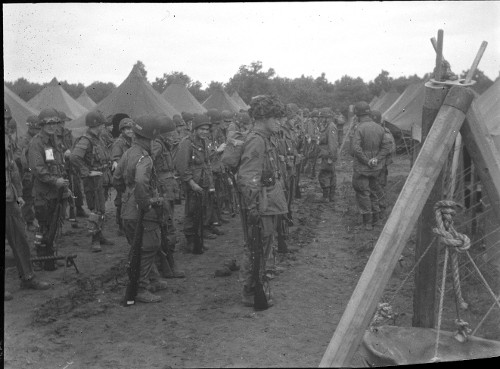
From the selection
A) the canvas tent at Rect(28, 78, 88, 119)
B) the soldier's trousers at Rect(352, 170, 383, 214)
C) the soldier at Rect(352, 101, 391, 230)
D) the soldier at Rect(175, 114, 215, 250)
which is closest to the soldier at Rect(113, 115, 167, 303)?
the soldier at Rect(175, 114, 215, 250)

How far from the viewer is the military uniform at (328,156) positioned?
10047mm

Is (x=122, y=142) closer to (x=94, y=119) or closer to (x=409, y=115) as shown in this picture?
(x=94, y=119)

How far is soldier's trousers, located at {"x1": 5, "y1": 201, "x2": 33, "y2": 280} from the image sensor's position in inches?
219

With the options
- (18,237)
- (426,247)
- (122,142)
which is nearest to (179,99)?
(122,142)

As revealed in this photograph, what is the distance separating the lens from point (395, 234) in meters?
2.47

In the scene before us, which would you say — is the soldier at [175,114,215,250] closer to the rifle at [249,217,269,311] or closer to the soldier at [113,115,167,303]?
the soldier at [113,115,167,303]

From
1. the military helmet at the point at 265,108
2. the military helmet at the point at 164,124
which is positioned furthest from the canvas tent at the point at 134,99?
the military helmet at the point at 265,108

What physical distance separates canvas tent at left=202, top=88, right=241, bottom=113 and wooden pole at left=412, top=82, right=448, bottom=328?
17.7 metres

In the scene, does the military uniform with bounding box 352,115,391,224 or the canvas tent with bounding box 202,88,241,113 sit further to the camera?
the canvas tent with bounding box 202,88,241,113

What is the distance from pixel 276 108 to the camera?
518 centimetres

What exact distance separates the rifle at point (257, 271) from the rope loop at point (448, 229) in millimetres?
2478

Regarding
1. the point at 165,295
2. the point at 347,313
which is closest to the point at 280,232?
the point at 165,295

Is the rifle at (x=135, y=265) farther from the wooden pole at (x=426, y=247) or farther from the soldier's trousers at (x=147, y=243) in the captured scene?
the wooden pole at (x=426, y=247)

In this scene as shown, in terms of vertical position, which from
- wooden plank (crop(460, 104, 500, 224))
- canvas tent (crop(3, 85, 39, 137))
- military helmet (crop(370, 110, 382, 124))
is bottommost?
wooden plank (crop(460, 104, 500, 224))
